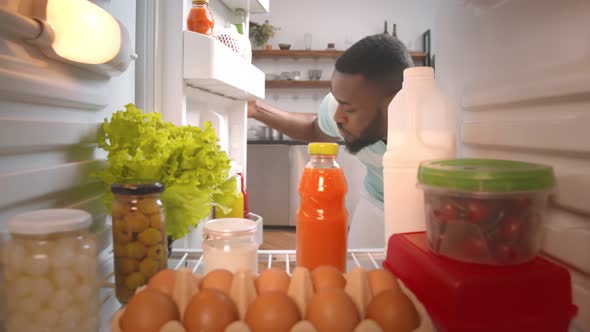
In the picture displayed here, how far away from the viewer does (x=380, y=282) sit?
541 mm

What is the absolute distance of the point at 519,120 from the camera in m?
0.66

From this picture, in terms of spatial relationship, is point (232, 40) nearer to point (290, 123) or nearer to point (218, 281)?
point (218, 281)

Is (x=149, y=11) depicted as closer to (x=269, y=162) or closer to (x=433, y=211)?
(x=433, y=211)

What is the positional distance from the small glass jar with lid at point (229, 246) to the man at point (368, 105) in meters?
0.97

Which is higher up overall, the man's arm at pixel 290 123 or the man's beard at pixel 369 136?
the man's arm at pixel 290 123

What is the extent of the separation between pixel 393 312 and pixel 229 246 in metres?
0.30

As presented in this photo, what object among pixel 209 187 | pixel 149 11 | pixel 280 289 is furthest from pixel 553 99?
pixel 149 11

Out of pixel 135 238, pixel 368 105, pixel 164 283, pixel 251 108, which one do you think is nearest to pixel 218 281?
pixel 164 283

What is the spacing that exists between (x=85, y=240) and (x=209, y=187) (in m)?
0.30

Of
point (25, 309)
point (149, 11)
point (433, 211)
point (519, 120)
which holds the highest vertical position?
point (149, 11)

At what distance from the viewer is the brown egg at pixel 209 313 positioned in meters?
0.45

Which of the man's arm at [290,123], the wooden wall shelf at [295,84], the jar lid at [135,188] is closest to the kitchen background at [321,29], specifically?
the wooden wall shelf at [295,84]

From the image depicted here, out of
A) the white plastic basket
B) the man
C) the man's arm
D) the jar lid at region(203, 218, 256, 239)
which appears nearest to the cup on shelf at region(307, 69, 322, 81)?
the man's arm

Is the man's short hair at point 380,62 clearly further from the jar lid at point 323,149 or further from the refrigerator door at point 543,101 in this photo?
the jar lid at point 323,149
